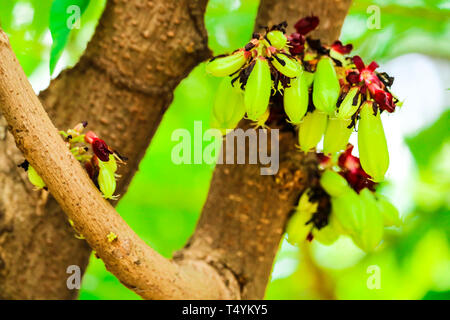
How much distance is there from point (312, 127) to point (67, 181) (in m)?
0.47

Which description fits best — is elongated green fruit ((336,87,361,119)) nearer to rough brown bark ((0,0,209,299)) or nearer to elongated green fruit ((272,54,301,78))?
elongated green fruit ((272,54,301,78))

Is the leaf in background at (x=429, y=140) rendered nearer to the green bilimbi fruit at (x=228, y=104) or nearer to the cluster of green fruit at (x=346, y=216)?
the cluster of green fruit at (x=346, y=216)

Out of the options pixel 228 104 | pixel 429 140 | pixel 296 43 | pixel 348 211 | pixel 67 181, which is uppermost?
pixel 429 140

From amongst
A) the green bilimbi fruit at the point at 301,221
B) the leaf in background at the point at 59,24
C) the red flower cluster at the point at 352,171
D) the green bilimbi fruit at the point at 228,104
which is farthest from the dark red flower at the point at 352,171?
the leaf in background at the point at 59,24

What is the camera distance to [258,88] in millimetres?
943

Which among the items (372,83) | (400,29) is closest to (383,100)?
(372,83)

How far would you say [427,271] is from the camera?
6.51ft

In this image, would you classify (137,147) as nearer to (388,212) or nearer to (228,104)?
(228,104)

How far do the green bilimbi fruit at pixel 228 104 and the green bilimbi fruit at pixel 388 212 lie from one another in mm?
441

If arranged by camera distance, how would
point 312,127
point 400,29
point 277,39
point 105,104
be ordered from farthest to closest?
point 400,29 < point 105,104 < point 312,127 < point 277,39

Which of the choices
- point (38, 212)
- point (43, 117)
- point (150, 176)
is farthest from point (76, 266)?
point (150, 176)

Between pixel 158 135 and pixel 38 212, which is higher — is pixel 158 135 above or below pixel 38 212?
above
